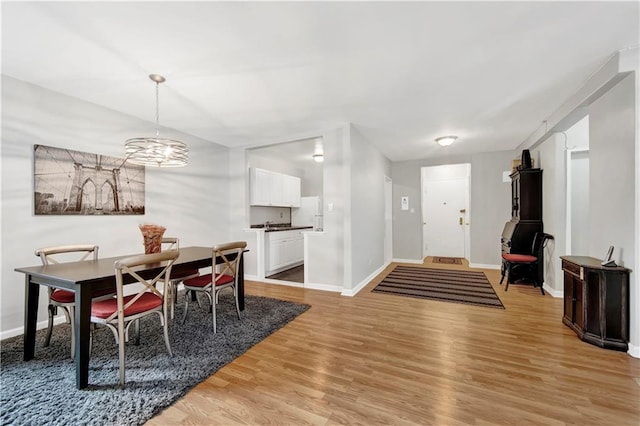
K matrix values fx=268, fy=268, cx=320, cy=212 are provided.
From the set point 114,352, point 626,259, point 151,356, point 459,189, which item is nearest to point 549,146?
point 626,259

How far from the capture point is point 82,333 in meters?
1.78

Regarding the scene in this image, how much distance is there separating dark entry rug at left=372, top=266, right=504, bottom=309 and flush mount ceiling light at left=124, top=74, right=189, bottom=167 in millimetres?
3288

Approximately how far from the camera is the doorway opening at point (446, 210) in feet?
23.2

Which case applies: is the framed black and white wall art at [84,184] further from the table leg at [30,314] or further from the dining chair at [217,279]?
the dining chair at [217,279]

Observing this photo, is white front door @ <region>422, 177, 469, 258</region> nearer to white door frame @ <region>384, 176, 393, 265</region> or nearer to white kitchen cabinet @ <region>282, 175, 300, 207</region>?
white door frame @ <region>384, 176, 393, 265</region>

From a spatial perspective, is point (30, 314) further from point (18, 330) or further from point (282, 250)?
point (282, 250)

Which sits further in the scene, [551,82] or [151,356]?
[551,82]

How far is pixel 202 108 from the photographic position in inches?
132

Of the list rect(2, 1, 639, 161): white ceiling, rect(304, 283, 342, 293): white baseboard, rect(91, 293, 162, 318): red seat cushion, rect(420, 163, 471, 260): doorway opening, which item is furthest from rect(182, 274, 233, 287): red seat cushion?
rect(420, 163, 471, 260): doorway opening

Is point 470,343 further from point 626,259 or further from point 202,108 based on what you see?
point 202,108

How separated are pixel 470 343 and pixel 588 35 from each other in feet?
8.69

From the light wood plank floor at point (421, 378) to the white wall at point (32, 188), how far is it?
2.41m

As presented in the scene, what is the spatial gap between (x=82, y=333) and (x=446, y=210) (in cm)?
743

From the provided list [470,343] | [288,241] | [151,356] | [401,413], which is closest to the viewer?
[401,413]
